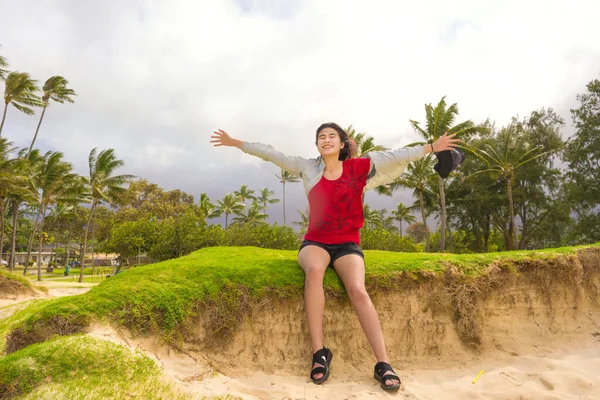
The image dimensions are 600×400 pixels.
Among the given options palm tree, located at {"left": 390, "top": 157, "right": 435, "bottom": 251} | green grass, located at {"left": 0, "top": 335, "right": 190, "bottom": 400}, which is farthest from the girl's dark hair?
palm tree, located at {"left": 390, "top": 157, "right": 435, "bottom": 251}

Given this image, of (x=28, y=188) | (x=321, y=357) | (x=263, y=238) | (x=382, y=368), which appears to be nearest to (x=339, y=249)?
(x=321, y=357)

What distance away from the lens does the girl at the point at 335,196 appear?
3.82 metres

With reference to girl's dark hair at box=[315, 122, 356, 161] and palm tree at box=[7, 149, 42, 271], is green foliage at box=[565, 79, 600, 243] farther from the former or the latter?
palm tree at box=[7, 149, 42, 271]

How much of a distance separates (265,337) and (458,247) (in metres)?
37.0

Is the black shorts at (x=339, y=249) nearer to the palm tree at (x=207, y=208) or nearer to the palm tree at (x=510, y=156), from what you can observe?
the palm tree at (x=510, y=156)

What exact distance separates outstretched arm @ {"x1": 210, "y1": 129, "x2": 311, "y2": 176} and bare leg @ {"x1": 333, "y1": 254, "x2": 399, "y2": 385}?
1.27 meters

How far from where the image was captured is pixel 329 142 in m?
4.28

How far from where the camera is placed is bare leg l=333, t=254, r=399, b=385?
3.55 meters

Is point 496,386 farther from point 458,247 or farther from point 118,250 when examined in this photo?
point 458,247

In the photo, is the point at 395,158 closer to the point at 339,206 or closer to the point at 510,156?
the point at 339,206

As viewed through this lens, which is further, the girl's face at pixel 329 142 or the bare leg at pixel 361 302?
the girl's face at pixel 329 142

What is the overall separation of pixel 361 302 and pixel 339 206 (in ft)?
3.63

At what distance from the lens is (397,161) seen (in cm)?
423

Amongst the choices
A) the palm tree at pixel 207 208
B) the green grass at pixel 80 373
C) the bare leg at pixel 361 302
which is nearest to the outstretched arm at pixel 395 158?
the bare leg at pixel 361 302
